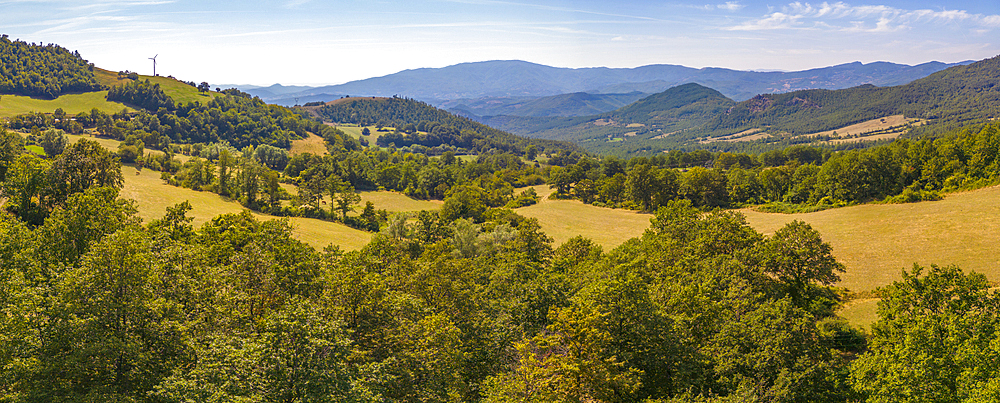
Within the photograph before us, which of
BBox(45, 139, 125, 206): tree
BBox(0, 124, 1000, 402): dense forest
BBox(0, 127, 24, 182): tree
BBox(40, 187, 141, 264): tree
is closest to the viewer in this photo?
BBox(0, 124, 1000, 402): dense forest

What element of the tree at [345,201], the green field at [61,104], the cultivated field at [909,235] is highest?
the green field at [61,104]

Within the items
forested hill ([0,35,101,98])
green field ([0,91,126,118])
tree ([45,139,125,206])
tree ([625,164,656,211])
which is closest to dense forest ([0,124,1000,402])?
tree ([45,139,125,206])

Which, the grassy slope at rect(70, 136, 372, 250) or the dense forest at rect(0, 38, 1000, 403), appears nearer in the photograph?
the dense forest at rect(0, 38, 1000, 403)

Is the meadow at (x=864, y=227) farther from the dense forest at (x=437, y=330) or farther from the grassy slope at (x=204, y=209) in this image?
the dense forest at (x=437, y=330)

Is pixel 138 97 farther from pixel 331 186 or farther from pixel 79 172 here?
pixel 79 172

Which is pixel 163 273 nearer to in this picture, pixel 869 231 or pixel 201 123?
pixel 869 231

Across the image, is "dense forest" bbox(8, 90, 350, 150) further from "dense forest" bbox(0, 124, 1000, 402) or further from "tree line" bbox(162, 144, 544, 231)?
"dense forest" bbox(0, 124, 1000, 402)

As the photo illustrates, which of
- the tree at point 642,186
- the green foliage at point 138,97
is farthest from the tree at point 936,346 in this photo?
the green foliage at point 138,97
